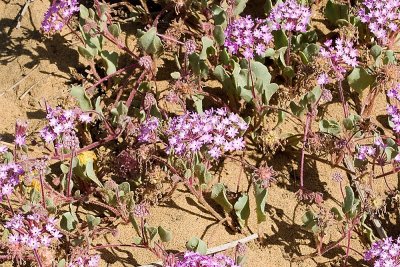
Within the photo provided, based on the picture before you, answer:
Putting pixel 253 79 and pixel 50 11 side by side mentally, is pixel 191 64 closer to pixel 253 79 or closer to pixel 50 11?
pixel 253 79

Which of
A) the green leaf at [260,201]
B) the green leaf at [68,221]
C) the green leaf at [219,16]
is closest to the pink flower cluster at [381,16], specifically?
the green leaf at [219,16]

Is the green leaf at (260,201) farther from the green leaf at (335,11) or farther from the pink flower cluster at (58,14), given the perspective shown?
the pink flower cluster at (58,14)

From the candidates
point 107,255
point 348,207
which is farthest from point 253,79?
point 107,255

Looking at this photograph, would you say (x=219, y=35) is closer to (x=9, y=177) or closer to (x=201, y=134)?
(x=201, y=134)

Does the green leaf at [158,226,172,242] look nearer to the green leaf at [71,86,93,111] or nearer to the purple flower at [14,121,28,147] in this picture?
Result: the purple flower at [14,121,28,147]

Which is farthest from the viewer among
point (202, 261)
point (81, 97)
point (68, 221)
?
point (81, 97)

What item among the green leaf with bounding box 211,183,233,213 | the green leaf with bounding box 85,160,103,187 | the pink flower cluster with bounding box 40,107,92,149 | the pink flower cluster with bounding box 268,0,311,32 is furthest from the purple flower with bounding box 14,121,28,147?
the pink flower cluster with bounding box 268,0,311,32

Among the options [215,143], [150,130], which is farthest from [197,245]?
[150,130]

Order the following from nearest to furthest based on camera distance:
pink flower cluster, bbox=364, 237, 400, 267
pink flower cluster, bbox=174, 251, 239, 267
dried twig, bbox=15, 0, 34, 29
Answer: pink flower cluster, bbox=174, 251, 239, 267 < pink flower cluster, bbox=364, 237, 400, 267 < dried twig, bbox=15, 0, 34, 29
